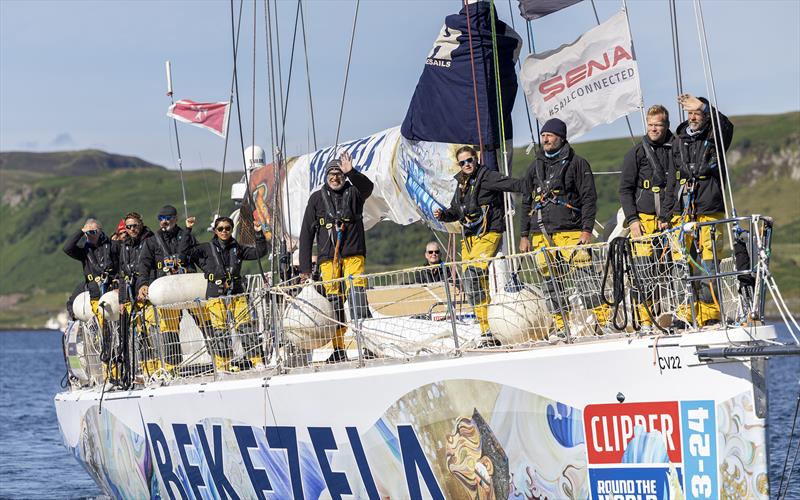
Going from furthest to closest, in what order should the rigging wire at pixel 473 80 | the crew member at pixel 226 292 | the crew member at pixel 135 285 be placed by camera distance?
the crew member at pixel 135 285 < the crew member at pixel 226 292 < the rigging wire at pixel 473 80

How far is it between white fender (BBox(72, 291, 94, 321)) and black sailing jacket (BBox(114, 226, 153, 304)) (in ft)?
5.23

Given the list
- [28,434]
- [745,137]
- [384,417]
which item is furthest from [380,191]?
[745,137]

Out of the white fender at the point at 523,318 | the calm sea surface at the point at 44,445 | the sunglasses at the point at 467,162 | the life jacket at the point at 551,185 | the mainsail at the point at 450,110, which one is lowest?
the calm sea surface at the point at 44,445

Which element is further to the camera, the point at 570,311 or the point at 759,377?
the point at 570,311

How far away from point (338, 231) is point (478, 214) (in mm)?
1523

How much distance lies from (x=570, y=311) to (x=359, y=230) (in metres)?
2.66

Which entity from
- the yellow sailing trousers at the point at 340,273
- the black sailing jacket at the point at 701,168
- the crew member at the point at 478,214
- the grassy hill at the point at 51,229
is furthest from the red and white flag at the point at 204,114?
the grassy hill at the point at 51,229

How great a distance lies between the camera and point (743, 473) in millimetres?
8539

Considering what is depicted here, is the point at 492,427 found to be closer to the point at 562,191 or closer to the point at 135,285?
the point at 562,191

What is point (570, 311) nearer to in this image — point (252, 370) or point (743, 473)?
point (743, 473)

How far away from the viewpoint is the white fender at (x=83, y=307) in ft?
51.6

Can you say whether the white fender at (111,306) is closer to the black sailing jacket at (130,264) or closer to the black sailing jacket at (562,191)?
the black sailing jacket at (130,264)

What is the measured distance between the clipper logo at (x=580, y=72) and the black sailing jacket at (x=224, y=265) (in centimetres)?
333

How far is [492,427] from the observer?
9766 mm
